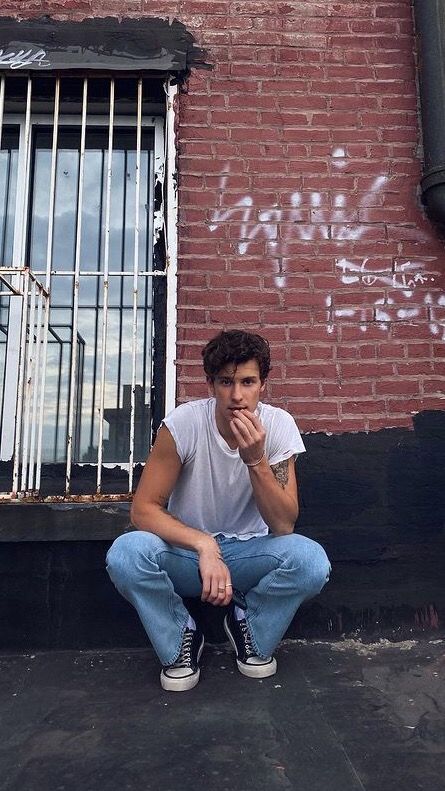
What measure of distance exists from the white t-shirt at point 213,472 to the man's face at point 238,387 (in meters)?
0.16

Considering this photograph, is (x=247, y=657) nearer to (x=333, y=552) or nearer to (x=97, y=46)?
(x=333, y=552)

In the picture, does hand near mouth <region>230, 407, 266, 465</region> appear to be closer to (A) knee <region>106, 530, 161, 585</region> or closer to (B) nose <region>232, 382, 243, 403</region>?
→ (B) nose <region>232, 382, 243, 403</region>

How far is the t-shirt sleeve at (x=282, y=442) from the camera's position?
2.51m

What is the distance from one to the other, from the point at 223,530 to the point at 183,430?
499 millimetres

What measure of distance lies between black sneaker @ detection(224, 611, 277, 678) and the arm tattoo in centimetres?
64

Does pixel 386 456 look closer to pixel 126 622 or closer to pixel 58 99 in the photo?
pixel 126 622

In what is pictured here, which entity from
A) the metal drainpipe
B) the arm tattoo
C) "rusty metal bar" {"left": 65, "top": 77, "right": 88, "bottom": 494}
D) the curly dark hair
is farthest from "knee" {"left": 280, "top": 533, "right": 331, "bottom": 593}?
the metal drainpipe

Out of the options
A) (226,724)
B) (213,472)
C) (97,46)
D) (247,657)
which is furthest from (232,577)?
(97,46)

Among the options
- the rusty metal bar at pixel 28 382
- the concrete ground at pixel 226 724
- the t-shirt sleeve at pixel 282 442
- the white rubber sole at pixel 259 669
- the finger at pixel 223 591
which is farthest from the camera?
the rusty metal bar at pixel 28 382

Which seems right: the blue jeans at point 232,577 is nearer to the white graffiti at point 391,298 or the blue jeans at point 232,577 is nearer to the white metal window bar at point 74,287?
the white metal window bar at point 74,287

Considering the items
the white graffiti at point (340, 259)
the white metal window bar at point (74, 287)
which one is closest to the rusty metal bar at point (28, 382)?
the white metal window bar at point (74, 287)

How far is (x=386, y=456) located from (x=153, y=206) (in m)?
1.98

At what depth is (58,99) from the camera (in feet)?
11.1

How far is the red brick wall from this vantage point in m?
3.12
